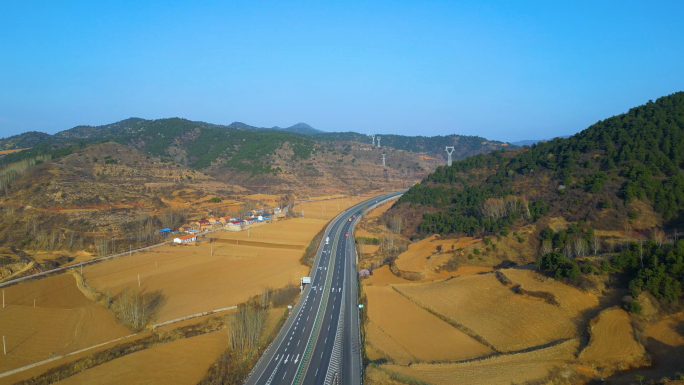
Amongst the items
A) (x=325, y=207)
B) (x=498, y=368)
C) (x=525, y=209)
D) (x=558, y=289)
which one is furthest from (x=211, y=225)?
(x=498, y=368)

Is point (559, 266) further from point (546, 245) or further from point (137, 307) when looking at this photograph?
point (137, 307)

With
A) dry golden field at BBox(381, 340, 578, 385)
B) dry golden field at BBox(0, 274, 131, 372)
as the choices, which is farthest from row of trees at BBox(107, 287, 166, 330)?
dry golden field at BBox(381, 340, 578, 385)

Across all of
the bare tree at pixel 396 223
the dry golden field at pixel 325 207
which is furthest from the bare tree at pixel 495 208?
the dry golden field at pixel 325 207

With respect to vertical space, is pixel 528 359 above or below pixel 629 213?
→ below

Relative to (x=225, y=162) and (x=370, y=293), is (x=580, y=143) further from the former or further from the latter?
(x=225, y=162)

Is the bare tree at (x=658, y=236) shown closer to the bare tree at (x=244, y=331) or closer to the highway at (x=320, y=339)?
the highway at (x=320, y=339)

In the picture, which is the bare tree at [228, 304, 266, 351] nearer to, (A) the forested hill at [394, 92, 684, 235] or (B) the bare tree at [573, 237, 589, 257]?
(B) the bare tree at [573, 237, 589, 257]

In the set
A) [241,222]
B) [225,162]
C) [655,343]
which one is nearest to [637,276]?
[655,343]
